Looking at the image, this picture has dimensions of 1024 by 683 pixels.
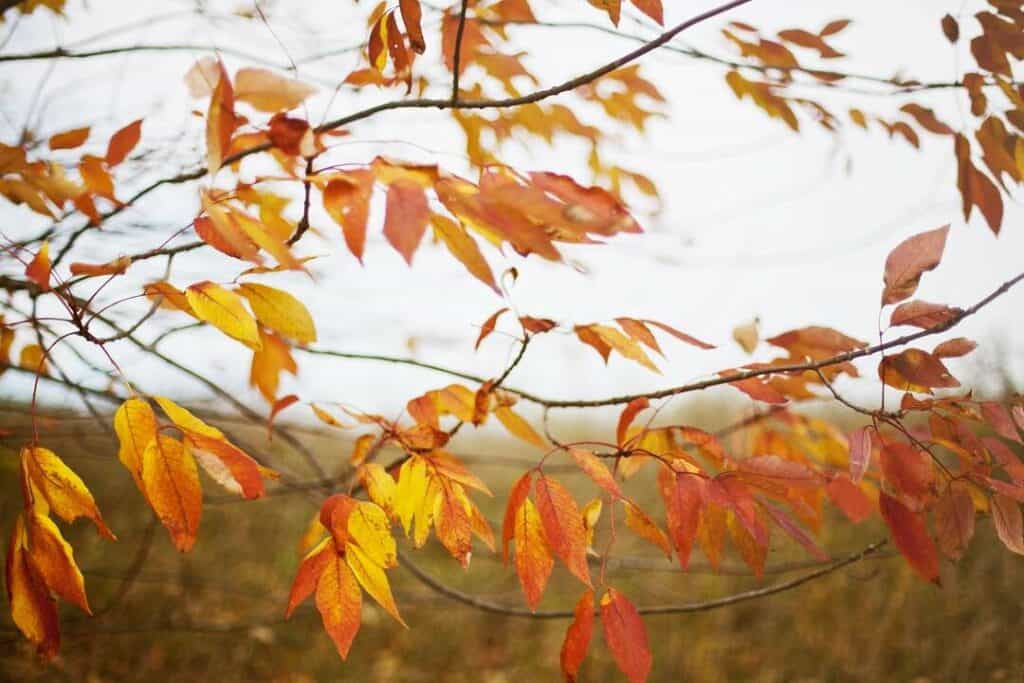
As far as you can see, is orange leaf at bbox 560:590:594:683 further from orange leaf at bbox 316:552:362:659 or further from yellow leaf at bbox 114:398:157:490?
yellow leaf at bbox 114:398:157:490

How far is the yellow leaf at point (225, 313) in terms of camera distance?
0.60 m

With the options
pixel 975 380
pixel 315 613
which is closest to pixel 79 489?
pixel 315 613

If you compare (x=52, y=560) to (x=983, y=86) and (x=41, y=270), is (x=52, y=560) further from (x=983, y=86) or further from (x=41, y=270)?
(x=983, y=86)

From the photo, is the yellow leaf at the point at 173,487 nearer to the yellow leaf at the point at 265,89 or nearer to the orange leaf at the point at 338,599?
the orange leaf at the point at 338,599

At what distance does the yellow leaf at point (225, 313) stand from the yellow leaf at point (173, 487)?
0.12 m

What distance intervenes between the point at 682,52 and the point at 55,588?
1.08m

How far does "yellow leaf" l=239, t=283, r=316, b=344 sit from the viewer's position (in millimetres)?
629

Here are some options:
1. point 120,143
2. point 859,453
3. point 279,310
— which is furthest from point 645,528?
point 120,143

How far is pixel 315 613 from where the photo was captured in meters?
2.27

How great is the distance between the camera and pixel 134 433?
0.57m

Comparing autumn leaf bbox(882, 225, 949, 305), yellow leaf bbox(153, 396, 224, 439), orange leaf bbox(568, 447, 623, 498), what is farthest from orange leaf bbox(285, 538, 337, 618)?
autumn leaf bbox(882, 225, 949, 305)

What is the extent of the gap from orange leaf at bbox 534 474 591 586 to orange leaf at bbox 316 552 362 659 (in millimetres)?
213

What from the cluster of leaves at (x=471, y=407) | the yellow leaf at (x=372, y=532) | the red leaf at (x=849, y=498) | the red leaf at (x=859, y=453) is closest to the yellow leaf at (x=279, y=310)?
the cluster of leaves at (x=471, y=407)

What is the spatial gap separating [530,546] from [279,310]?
0.38 m
